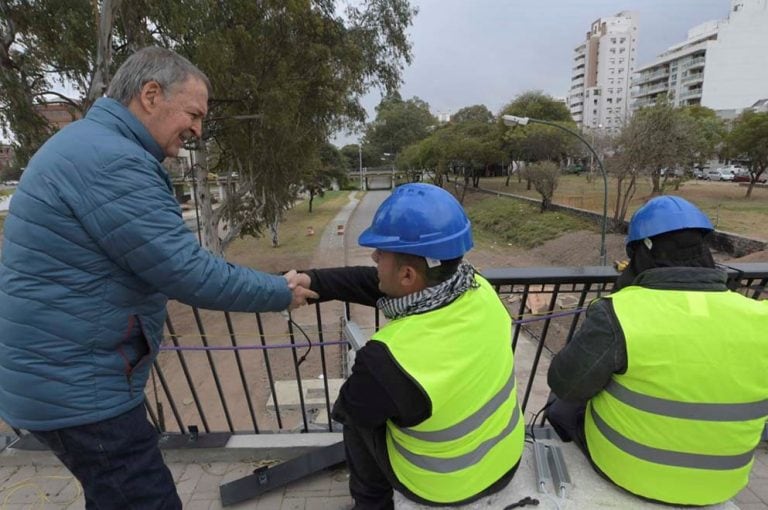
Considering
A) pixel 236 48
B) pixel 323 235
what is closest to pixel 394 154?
pixel 323 235

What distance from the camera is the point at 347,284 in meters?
2.09

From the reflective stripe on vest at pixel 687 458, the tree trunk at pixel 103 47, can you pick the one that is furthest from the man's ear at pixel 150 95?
the tree trunk at pixel 103 47

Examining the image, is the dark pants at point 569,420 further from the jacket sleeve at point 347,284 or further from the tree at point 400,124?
the tree at point 400,124

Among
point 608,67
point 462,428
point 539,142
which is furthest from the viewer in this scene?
point 608,67

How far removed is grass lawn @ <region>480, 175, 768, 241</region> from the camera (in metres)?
18.5

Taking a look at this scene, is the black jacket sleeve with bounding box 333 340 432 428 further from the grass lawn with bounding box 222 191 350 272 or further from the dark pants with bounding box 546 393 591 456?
the grass lawn with bounding box 222 191 350 272

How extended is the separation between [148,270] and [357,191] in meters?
74.1

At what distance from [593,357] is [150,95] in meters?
1.63

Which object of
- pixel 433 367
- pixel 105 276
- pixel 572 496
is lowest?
pixel 572 496

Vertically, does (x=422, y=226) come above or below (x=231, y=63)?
below

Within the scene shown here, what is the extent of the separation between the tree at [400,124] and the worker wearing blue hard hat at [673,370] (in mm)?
77260

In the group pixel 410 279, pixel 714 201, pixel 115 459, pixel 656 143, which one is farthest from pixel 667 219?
pixel 714 201

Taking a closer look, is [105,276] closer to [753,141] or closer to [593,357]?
[593,357]

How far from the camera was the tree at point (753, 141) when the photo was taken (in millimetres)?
24670
